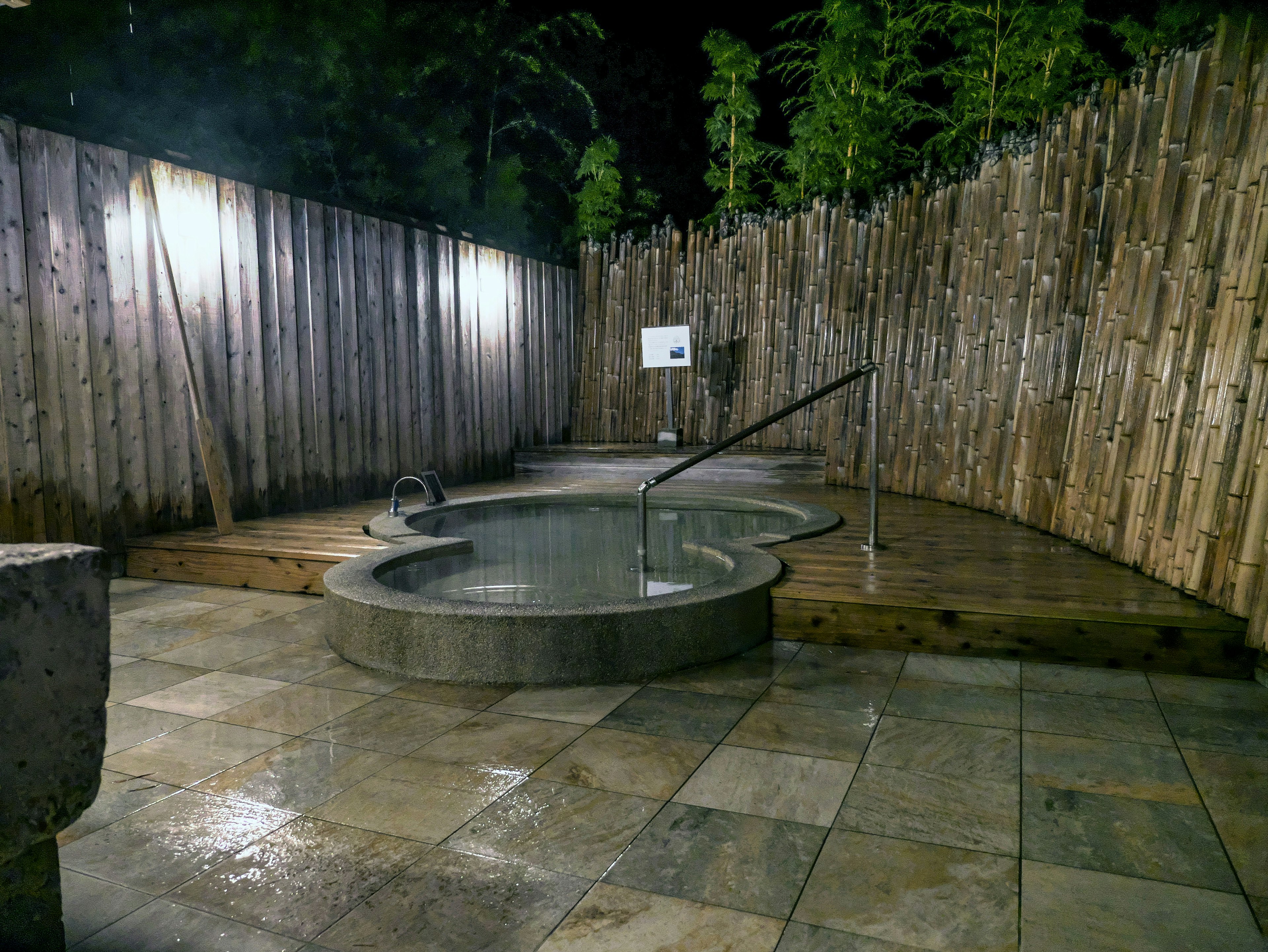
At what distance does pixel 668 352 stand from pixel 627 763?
5793 millimetres

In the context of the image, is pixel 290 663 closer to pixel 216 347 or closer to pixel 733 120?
pixel 216 347

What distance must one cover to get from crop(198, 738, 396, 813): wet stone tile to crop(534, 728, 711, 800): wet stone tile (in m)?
0.46

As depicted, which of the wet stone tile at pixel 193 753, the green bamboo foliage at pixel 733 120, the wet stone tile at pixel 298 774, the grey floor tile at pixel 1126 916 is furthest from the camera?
the green bamboo foliage at pixel 733 120

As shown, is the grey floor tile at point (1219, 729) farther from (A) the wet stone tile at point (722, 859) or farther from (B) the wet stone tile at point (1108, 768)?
(A) the wet stone tile at point (722, 859)

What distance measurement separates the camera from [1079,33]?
6984 millimetres

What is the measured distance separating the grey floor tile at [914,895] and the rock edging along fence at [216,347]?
4177 mm

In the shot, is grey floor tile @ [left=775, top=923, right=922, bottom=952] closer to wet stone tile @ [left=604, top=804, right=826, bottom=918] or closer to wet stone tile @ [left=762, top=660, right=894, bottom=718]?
wet stone tile @ [left=604, top=804, right=826, bottom=918]

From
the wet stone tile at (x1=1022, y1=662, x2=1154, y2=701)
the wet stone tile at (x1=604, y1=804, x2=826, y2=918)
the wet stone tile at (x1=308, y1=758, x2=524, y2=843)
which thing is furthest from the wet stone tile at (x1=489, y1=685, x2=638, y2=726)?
the wet stone tile at (x1=1022, y1=662, x2=1154, y2=701)

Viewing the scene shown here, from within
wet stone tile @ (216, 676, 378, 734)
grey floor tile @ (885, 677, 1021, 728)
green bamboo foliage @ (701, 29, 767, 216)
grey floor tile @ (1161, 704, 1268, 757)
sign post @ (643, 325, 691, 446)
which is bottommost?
wet stone tile @ (216, 676, 378, 734)

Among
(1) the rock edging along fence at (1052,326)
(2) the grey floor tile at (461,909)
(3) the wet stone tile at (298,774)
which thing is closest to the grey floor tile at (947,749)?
(2) the grey floor tile at (461,909)

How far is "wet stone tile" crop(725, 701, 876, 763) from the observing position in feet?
6.87

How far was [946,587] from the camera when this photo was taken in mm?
3080

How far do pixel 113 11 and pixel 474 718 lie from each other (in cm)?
849

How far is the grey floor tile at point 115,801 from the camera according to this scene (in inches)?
68.9
